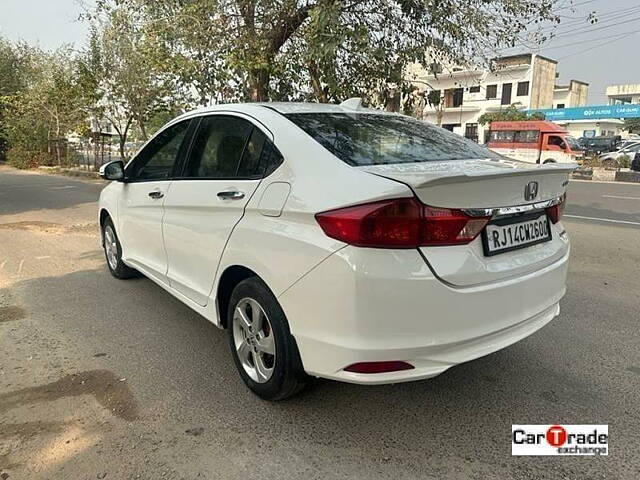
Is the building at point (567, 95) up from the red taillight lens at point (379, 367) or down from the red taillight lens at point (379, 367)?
up

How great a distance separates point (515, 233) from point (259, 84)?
7.05 meters

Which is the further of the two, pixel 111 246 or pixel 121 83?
pixel 121 83

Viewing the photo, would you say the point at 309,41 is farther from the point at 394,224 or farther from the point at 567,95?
the point at 567,95

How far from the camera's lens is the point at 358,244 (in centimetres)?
215

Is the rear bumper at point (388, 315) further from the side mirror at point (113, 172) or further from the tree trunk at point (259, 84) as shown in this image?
the tree trunk at point (259, 84)

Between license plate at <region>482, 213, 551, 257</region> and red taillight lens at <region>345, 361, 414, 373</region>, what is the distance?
654 mm

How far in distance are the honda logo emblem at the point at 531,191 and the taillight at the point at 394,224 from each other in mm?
531

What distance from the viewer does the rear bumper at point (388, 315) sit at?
2145 millimetres

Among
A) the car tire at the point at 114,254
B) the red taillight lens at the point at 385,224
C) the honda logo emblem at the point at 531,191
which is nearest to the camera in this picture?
the red taillight lens at the point at 385,224

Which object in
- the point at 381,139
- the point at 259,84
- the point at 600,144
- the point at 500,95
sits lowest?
the point at 381,139

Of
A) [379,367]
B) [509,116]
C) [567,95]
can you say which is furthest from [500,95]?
[379,367]

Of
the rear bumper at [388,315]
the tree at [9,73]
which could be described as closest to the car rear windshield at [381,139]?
the rear bumper at [388,315]

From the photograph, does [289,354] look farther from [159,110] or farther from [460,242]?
[159,110]

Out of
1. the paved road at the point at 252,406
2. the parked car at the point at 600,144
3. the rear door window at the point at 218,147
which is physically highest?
the parked car at the point at 600,144
